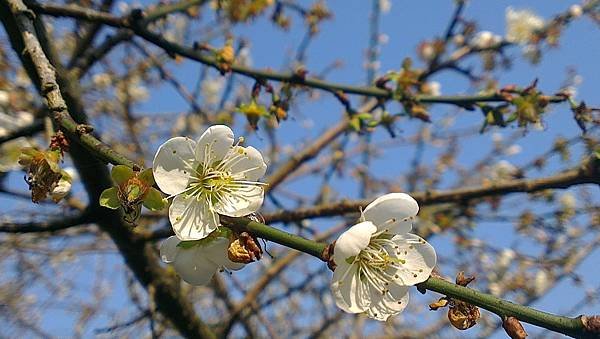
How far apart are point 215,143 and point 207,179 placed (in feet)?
0.26

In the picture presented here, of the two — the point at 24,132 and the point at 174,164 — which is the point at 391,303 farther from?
the point at 24,132

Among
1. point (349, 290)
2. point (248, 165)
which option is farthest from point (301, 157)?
point (349, 290)

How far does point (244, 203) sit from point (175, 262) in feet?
0.60

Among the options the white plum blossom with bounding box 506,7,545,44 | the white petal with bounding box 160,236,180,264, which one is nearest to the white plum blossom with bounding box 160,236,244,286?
the white petal with bounding box 160,236,180,264

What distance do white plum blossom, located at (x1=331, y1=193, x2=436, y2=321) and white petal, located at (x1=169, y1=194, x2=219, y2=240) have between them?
233 millimetres

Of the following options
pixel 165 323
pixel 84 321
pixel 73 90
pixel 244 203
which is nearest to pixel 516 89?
pixel 244 203

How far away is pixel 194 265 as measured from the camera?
1.08 metres

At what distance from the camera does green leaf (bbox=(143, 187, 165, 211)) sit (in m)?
0.97

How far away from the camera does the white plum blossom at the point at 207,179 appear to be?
3.33 feet

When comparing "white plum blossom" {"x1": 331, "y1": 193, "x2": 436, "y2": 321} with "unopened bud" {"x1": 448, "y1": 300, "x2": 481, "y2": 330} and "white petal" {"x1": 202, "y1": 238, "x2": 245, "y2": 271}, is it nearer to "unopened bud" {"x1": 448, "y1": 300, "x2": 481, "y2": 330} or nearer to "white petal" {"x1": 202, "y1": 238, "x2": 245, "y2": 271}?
"unopened bud" {"x1": 448, "y1": 300, "x2": 481, "y2": 330}

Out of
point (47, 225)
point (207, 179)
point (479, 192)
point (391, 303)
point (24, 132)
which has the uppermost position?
point (207, 179)

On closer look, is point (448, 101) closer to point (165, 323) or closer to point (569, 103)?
point (569, 103)

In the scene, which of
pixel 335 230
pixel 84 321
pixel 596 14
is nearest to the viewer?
pixel 596 14

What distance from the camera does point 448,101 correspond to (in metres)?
1.79
